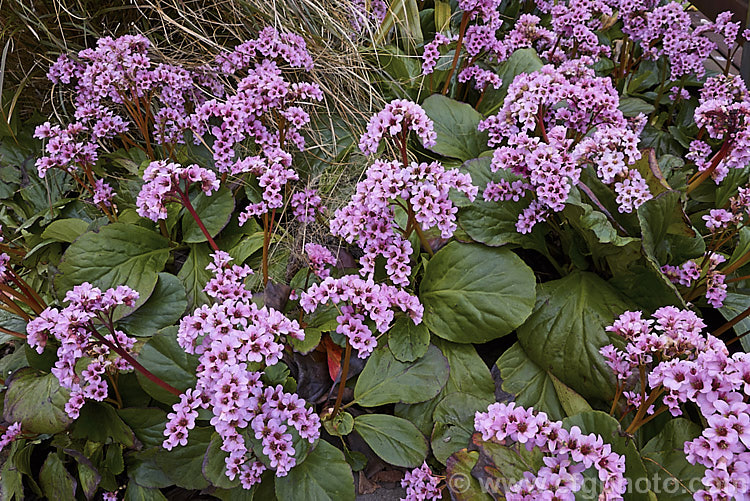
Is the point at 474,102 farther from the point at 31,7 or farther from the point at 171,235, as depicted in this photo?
the point at 31,7

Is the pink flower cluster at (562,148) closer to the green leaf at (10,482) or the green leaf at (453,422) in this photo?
the green leaf at (453,422)

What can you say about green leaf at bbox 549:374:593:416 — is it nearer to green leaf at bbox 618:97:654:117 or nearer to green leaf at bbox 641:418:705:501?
green leaf at bbox 641:418:705:501

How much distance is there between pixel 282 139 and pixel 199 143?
516 millimetres

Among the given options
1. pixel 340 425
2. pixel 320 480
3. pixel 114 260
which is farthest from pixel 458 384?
pixel 114 260

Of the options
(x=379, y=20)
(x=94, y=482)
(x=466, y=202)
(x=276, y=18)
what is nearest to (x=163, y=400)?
(x=94, y=482)

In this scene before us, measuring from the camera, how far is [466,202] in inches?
64.6

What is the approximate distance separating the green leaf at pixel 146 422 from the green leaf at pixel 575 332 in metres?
1.05

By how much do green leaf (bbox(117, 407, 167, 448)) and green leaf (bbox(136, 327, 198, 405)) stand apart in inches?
2.9

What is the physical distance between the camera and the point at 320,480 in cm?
123

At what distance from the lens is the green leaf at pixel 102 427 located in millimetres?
1319

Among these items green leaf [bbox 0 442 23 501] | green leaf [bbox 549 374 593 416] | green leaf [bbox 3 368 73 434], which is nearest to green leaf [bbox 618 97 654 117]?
green leaf [bbox 549 374 593 416]

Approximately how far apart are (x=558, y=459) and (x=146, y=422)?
3.45 feet

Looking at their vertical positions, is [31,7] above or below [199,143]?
above

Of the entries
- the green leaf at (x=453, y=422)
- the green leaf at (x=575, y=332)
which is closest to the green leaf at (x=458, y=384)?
the green leaf at (x=453, y=422)
